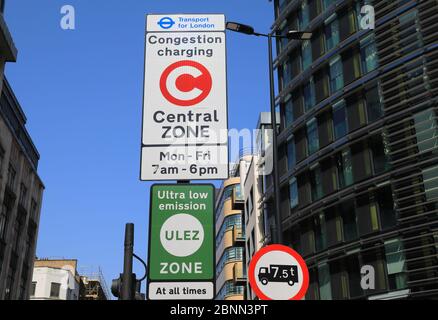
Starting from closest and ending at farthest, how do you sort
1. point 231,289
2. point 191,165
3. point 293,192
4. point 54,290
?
1. point 191,165
2. point 293,192
3. point 231,289
4. point 54,290

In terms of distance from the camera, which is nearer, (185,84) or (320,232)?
(185,84)

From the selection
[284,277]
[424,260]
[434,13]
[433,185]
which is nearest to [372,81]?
[434,13]

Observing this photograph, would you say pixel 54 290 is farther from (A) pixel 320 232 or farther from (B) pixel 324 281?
(B) pixel 324 281

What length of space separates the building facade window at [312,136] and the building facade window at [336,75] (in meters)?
2.42

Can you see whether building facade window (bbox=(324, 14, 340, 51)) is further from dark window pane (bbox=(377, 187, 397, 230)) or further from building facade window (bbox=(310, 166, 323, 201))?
dark window pane (bbox=(377, 187, 397, 230))

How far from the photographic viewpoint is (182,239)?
5383mm

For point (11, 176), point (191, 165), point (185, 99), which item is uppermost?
point (11, 176)

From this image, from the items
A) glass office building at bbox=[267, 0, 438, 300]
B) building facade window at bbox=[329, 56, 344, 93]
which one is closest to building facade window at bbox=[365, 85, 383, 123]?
glass office building at bbox=[267, 0, 438, 300]

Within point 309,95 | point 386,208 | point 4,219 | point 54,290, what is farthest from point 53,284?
point 386,208

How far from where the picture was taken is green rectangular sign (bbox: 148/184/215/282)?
17.5 ft

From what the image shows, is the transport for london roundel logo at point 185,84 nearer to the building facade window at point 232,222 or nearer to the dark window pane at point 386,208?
the dark window pane at point 386,208

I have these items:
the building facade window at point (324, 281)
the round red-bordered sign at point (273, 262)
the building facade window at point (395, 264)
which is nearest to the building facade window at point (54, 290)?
the building facade window at point (324, 281)

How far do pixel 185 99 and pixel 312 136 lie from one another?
2998 cm
